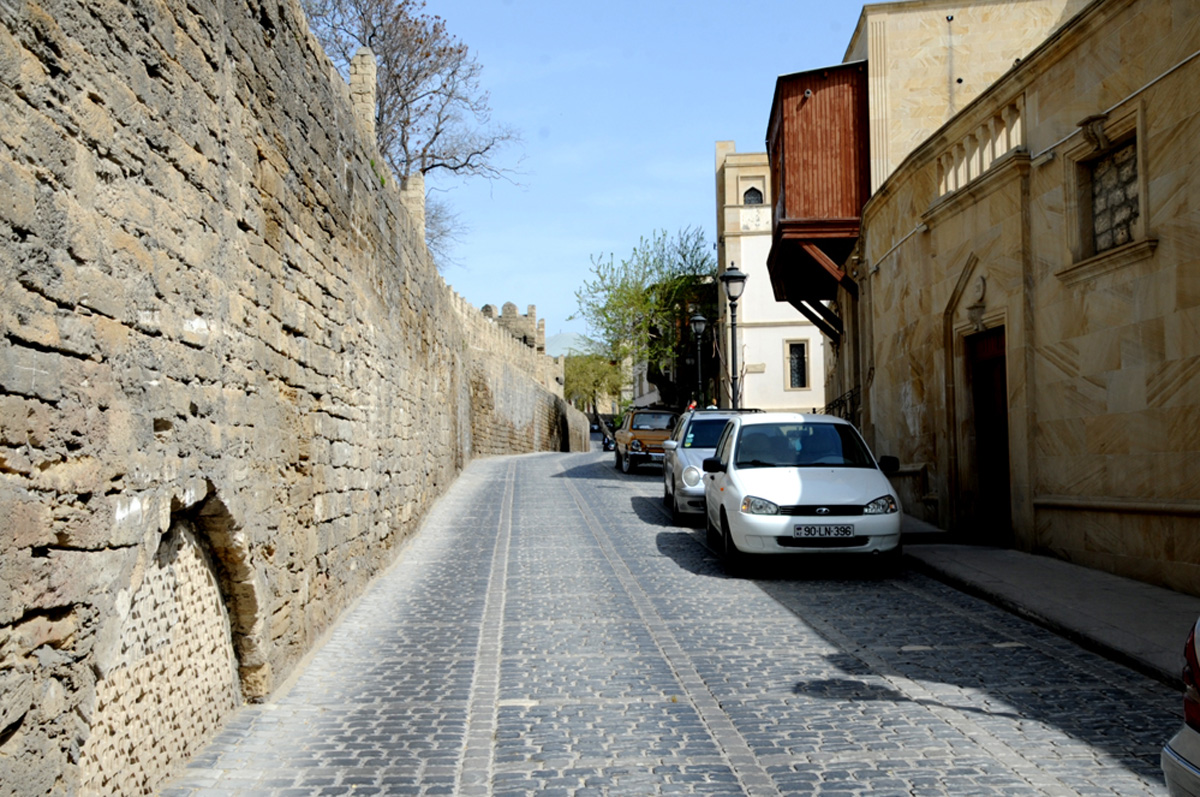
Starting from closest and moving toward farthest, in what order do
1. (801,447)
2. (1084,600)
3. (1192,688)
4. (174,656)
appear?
(1192,688), (174,656), (1084,600), (801,447)

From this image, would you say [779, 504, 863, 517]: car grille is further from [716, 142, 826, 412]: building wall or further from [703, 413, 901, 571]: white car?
[716, 142, 826, 412]: building wall

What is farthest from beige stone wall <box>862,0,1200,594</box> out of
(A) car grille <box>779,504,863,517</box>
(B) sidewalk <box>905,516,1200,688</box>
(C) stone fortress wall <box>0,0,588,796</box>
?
(C) stone fortress wall <box>0,0,588,796</box>

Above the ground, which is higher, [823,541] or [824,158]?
[824,158]

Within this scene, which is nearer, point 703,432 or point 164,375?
point 164,375

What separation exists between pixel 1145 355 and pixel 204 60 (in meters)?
7.89

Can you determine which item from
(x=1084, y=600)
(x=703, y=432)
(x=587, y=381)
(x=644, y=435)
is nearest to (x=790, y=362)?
(x=644, y=435)

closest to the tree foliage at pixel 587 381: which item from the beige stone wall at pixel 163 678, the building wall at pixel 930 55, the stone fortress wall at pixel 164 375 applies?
the building wall at pixel 930 55

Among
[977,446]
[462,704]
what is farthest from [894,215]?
[462,704]

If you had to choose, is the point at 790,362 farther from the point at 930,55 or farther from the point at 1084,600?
the point at 1084,600

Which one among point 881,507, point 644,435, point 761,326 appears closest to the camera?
point 881,507

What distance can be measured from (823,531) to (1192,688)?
668cm

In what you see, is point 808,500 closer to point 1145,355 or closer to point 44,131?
point 1145,355

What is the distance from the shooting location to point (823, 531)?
33.0ft

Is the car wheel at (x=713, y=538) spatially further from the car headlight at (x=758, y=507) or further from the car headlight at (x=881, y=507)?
the car headlight at (x=881, y=507)
